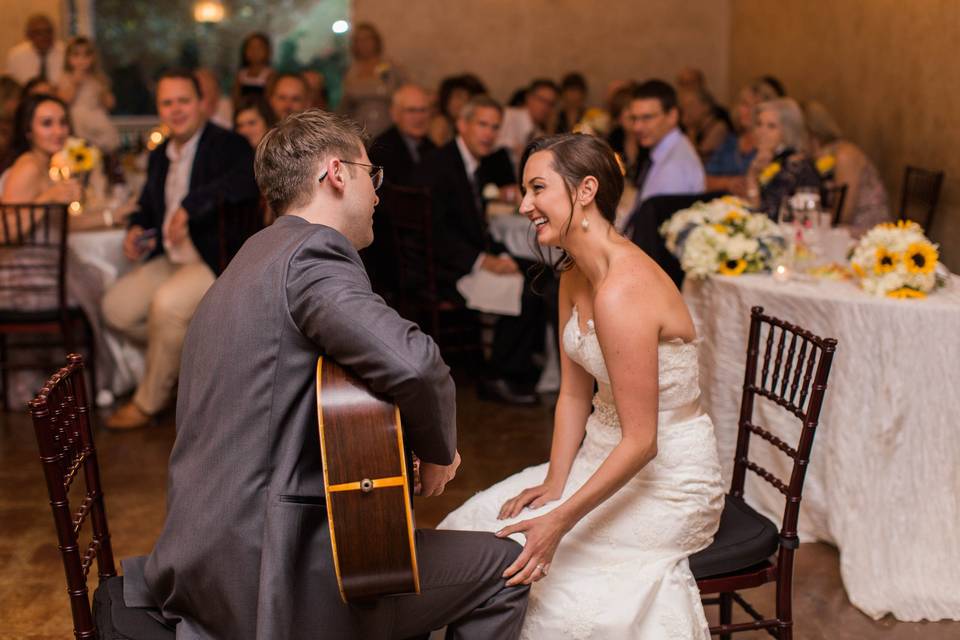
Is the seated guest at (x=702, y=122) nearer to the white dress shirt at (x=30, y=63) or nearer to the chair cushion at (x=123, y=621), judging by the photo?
the white dress shirt at (x=30, y=63)

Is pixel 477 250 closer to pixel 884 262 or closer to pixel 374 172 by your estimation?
pixel 884 262

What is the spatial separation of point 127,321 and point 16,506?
1.31 meters

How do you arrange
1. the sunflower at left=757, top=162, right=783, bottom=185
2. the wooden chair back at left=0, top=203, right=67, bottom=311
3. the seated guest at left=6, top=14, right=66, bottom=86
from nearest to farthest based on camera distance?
1. the sunflower at left=757, top=162, right=783, bottom=185
2. the wooden chair back at left=0, top=203, right=67, bottom=311
3. the seated guest at left=6, top=14, right=66, bottom=86

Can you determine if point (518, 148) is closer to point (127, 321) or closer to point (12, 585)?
point (127, 321)

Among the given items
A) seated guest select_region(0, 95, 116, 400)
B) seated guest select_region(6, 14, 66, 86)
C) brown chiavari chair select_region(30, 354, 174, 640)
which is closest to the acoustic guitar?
brown chiavari chair select_region(30, 354, 174, 640)

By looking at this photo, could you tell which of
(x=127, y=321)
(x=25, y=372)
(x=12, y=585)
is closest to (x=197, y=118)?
(x=127, y=321)

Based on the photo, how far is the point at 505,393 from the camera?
5129 millimetres

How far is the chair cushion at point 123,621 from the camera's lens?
1.78m

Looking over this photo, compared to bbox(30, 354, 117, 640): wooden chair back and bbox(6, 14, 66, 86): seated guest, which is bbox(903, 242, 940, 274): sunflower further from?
bbox(6, 14, 66, 86): seated guest

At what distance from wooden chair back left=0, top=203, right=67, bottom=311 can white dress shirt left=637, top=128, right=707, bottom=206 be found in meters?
2.58

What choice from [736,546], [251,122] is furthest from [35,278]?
[736,546]

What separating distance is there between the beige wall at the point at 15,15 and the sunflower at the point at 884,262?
321 inches

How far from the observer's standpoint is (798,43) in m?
8.35

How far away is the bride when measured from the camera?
200 cm
